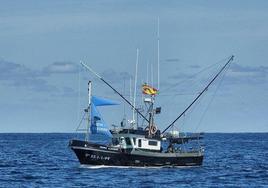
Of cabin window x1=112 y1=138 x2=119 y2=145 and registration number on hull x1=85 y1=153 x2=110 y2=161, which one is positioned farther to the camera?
cabin window x1=112 y1=138 x2=119 y2=145

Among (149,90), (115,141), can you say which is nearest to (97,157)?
(115,141)

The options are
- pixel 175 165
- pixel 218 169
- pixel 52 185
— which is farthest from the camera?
pixel 218 169

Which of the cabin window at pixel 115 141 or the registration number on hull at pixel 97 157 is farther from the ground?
the cabin window at pixel 115 141

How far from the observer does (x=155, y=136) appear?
3947 inches

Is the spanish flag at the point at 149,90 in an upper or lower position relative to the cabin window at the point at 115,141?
upper

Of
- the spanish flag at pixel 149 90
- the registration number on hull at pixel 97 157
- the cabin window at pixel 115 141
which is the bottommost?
the registration number on hull at pixel 97 157

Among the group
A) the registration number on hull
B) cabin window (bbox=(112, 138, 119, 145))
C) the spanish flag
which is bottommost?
the registration number on hull

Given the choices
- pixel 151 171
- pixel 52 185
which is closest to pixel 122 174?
pixel 151 171

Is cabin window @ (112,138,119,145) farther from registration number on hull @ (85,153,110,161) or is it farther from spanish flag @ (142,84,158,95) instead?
spanish flag @ (142,84,158,95)

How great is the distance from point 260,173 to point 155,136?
45.9 ft

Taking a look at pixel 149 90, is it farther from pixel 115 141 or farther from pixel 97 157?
pixel 97 157

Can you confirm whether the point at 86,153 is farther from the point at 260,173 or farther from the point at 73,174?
the point at 260,173

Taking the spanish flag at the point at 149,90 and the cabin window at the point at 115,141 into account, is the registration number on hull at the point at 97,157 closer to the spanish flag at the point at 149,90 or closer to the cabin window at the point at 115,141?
the cabin window at the point at 115,141

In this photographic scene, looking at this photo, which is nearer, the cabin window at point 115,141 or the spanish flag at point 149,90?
the cabin window at point 115,141
